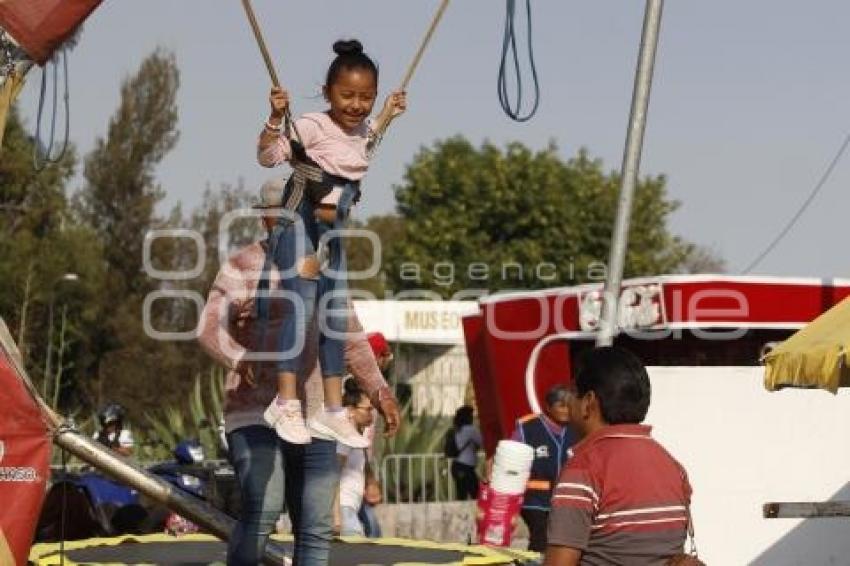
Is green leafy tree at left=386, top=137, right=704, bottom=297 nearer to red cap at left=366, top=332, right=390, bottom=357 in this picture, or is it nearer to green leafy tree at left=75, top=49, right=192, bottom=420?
green leafy tree at left=75, top=49, right=192, bottom=420

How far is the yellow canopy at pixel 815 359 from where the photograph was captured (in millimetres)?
9016

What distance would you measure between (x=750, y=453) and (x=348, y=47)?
5.70 metres

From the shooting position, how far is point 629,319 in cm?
2128

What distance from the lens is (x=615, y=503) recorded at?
6055 mm

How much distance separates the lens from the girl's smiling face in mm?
7719

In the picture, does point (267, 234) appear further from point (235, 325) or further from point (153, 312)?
point (153, 312)

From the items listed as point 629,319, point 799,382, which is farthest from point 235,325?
point 629,319

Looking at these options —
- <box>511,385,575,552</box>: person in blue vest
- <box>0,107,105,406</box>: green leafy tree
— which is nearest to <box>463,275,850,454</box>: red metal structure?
<box>511,385,575,552</box>: person in blue vest

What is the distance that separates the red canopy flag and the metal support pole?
6070 mm

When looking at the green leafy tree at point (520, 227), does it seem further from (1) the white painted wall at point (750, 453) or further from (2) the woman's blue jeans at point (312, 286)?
(2) the woman's blue jeans at point (312, 286)

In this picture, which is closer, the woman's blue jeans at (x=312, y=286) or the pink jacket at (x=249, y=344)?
the woman's blue jeans at (x=312, y=286)

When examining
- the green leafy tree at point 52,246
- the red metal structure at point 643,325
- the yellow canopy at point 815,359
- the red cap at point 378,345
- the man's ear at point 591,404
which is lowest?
the man's ear at point 591,404

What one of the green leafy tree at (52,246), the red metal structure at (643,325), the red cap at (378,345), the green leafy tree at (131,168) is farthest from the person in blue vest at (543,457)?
the green leafy tree at (131,168)

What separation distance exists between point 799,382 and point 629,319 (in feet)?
39.6
